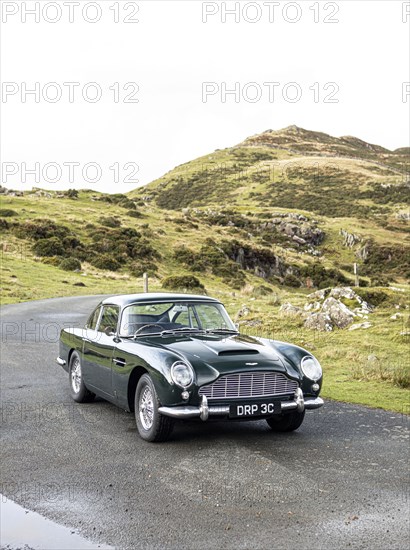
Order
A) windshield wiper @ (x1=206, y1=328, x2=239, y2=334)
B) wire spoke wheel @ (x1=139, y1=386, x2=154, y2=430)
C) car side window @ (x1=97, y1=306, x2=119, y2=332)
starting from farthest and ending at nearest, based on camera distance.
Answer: car side window @ (x1=97, y1=306, x2=119, y2=332)
windshield wiper @ (x1=206, y1=328, x2=239, y2=334)
wire spoke wheel @ (x1=139, y1=386, x2=154, y2=430)

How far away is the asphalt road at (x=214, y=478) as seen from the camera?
4.46 m

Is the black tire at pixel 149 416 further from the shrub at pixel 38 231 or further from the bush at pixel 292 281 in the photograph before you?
the bush at pixel 292 281

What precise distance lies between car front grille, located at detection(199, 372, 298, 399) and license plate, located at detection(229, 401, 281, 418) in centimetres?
12

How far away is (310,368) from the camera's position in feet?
23.9

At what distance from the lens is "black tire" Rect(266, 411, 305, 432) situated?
726cm

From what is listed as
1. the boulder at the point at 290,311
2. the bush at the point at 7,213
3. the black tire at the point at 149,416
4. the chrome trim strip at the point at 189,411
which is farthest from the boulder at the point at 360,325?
the bush at the point at 7,213

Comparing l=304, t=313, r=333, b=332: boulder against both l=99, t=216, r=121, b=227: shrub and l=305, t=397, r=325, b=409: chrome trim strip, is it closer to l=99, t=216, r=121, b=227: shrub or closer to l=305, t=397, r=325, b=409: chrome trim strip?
l=305, t=397, r=325, b=409: chrome trim strip

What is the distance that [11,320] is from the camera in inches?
786

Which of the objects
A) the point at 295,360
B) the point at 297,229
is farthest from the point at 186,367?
the point at 297,229

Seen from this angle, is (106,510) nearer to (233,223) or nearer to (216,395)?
(216,395)

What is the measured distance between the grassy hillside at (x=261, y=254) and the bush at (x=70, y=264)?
0.18m

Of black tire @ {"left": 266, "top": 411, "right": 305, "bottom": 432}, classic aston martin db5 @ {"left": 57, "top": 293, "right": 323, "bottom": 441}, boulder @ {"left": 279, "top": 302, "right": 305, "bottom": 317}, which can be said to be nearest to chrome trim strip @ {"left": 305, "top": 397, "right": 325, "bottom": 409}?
classic aston martin db5 @ {"left": 57, "top": 293, "right": 323, "bottom": 441}

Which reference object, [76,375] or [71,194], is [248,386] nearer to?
[76,375]

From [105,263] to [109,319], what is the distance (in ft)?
125
